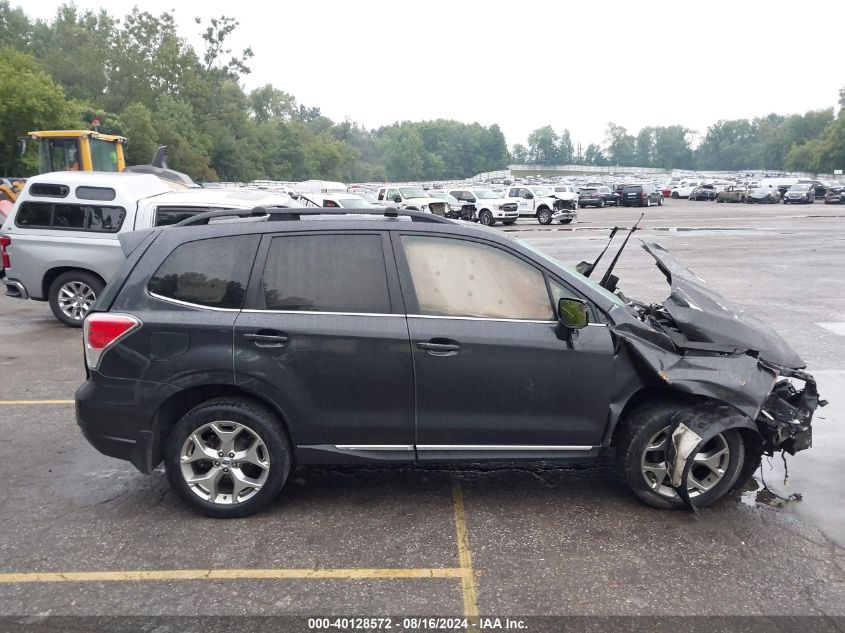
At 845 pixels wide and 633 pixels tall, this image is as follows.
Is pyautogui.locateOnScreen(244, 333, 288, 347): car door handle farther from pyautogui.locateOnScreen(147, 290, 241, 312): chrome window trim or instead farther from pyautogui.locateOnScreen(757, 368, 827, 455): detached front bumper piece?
pyautogui.locateOnScreen(757, 368, 827, 455): detached front bumper piece

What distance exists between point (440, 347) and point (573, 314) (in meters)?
0.79

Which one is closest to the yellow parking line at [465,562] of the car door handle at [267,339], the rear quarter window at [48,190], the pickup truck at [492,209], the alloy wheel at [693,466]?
the alloy wheel at [693,466]

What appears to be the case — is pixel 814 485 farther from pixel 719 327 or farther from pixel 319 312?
pixel 319 312

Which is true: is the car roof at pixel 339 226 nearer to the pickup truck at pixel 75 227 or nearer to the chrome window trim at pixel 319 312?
the chrome window trim at pixel 319 312

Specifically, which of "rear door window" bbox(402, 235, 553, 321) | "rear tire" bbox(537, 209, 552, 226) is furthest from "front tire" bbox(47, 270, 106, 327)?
"rear tire" bbox(537, 209, 552, 226)

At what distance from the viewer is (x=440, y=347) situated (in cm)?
439

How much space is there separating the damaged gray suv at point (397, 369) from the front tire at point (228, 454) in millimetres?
11

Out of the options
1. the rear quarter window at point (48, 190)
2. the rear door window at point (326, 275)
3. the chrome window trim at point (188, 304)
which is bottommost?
the chrome window trim at point (188, 304)

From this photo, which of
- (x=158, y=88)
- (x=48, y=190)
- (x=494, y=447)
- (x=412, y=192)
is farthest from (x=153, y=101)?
(x=494, y=447)

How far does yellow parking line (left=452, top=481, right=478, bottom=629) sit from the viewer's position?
3.53m

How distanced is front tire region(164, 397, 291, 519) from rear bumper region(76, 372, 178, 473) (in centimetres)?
14

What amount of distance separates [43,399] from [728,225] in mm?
29213

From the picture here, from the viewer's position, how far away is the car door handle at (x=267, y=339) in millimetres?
4383

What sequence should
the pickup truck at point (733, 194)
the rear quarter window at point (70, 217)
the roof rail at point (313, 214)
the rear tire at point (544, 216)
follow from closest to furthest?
the roof rail at point (313, 214) < the rear quarter window at point (70, 217) < the rear tire at point (544, 216) < the pickup truck at point (733, 194)
